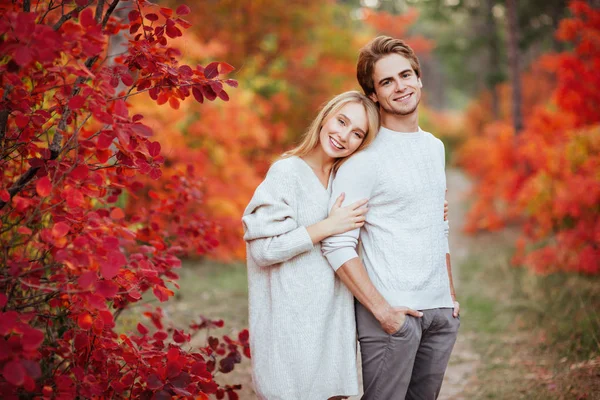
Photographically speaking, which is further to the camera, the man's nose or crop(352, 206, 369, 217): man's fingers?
the man's nose

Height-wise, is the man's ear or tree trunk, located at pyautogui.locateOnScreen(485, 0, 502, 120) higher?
tree trunk, located at pyautogui.locateOnScreen(485, 0, 502, 120)

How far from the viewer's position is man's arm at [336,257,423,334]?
8.38 ft

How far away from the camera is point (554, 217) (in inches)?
295

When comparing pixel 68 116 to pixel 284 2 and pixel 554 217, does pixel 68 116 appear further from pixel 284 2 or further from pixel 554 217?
pixel 284 2

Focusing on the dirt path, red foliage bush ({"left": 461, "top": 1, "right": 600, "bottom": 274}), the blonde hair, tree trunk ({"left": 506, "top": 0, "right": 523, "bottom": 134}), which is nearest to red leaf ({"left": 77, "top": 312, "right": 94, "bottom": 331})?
the blonde hair

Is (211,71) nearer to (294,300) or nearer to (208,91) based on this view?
(208,91)

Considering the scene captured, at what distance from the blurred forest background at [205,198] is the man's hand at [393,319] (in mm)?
829

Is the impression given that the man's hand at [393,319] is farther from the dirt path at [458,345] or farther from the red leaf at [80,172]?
the dirt path at [458,345]

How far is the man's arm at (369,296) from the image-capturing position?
2.55 meters

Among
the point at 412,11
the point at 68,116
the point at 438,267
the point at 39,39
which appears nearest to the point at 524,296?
the point at 438,267

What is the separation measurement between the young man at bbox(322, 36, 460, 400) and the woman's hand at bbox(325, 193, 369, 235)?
0.11 ft

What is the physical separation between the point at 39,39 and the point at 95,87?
337mm

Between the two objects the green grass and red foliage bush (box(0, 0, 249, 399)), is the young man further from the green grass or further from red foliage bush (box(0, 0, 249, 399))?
the green grass

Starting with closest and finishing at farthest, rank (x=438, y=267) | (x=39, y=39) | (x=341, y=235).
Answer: (x=39, y=39), (x=341, y=235), (x=438, y=267)
